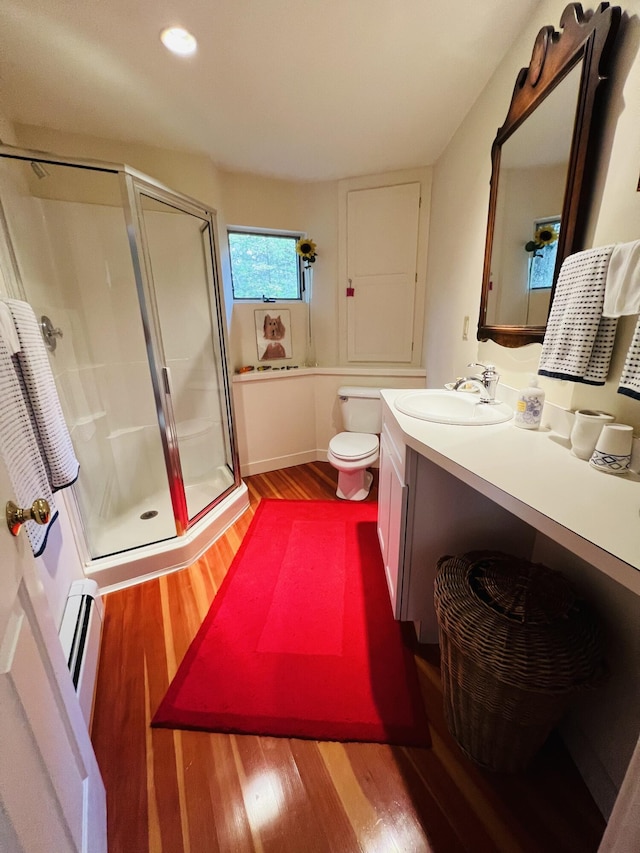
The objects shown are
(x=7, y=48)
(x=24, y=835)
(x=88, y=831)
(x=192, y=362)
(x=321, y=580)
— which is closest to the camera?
(x=24, y=835)

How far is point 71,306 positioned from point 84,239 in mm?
396

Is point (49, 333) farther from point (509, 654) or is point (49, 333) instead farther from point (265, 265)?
point (509, 654)

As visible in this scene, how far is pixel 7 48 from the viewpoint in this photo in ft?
4.06

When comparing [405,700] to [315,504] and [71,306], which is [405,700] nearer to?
[315,504]

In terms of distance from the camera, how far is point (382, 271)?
2510 mm

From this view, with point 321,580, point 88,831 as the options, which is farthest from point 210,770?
point 321,580

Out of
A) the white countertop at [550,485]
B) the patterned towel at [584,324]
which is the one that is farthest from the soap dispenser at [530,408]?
the patterned towel at [584,324]

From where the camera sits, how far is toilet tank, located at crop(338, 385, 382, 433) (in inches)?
98.3

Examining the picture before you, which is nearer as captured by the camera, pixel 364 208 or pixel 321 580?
pixel 321 580

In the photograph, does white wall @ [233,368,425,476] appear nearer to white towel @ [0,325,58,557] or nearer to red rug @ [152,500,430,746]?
red rug @ [152,500,430,746]

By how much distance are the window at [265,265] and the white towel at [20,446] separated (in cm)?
190

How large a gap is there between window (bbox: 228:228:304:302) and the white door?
91.5 inches

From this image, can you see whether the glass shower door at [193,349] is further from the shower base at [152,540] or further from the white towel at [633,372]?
the white towel at [633,372]

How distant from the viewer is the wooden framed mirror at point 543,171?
0.90 m
